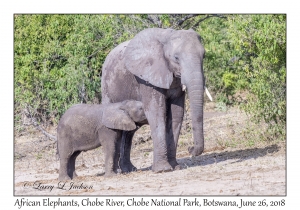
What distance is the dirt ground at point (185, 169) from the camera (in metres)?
11.6

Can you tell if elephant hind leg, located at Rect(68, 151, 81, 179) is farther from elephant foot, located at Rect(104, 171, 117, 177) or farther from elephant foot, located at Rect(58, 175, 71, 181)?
elephant foot, located at Rect(104, 171, 117, 177)

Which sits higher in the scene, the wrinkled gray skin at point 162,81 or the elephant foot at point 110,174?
the wrinkled gray skin at point 162,81

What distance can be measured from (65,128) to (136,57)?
161cm

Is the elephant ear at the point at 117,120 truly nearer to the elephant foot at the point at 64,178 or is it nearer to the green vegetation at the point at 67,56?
the elephant foot at the point at 64,178

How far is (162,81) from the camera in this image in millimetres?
13211

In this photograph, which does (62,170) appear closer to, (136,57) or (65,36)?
(136,57)

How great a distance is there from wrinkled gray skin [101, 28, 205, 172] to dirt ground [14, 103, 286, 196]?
49 cm

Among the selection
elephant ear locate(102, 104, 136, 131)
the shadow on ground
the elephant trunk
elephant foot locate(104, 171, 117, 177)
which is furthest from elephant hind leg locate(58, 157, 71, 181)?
the elephant trunk

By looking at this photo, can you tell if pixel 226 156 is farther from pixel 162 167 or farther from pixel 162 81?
pixel 162 81

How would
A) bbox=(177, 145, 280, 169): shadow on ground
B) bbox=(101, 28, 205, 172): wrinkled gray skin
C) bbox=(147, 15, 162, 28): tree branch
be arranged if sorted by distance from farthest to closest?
1. bbox=(147, 15, 162, 28): tree branch
2. bbox=(177, 145, 280, 169): shadow on ground
3. bbox=(101, 28, 205, 172): wrinkled gray skin

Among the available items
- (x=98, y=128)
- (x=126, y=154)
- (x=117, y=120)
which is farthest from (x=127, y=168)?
(x=117, y=120)

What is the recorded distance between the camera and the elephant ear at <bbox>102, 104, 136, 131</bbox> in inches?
521

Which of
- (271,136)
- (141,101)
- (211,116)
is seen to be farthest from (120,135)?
(211,116)

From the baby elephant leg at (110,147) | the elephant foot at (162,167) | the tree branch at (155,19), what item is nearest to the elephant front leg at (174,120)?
the elephant foot at (162,167)
